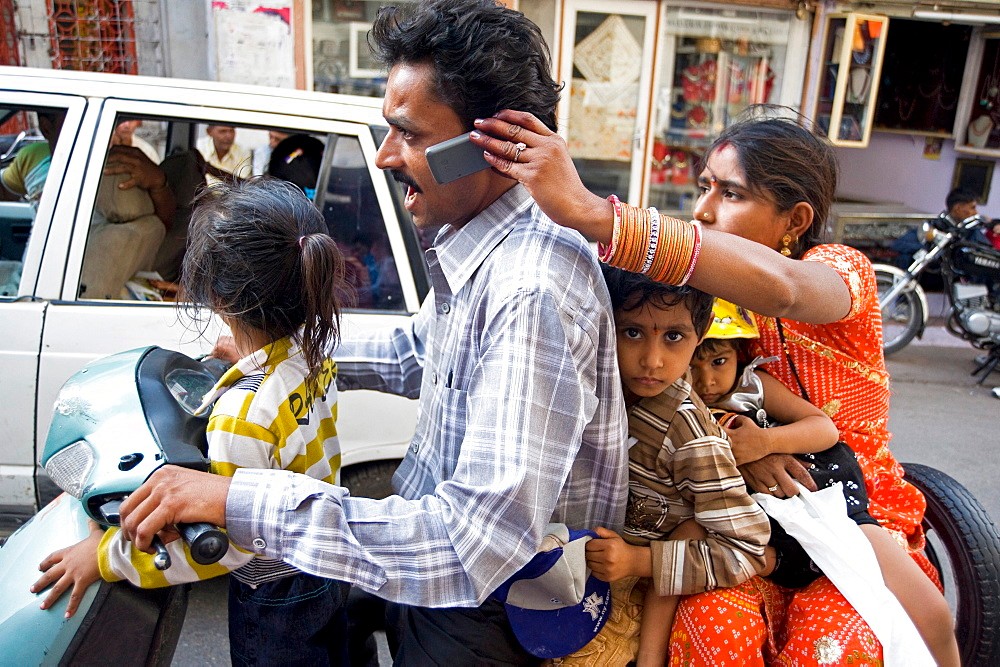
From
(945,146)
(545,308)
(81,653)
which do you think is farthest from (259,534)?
(945,146)

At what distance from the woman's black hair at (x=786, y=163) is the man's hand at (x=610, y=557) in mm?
821

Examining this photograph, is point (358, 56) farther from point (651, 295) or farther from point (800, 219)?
point (651, 295)

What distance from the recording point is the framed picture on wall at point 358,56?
24.9 feet

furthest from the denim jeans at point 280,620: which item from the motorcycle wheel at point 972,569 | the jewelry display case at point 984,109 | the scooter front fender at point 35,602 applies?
the jewelry display case at point 984,109

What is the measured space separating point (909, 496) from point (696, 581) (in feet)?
2.45

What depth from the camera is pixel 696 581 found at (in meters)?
1.42

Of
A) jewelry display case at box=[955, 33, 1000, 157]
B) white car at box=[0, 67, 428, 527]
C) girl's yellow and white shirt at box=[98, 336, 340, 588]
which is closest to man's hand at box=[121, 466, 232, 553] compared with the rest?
girl's yellow and white shirt at box=[98, 336, 340, 588]

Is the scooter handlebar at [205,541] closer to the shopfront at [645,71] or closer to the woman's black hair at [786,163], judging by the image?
the woman's black hair at [786,163]

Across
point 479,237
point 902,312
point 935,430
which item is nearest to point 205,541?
point 479,237

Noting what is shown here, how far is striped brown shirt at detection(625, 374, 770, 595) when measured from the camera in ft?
4.62

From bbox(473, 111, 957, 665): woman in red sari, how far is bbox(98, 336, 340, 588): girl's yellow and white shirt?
0.59 metres

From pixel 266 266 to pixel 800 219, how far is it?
1.14 meters

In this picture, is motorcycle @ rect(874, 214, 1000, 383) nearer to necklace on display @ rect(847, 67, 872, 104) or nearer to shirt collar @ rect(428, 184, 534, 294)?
necklace on display @ rect(847, 67, 872, 104)

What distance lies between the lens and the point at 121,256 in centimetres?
287
